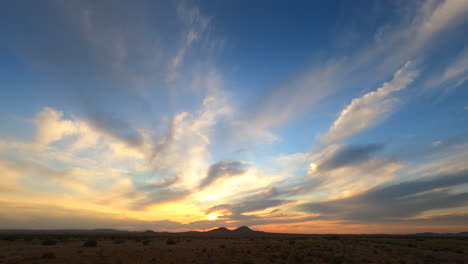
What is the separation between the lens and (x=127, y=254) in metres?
28.5

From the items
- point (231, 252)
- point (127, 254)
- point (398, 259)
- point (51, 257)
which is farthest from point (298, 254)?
point (51, 257)

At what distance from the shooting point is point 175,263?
26.3 meters

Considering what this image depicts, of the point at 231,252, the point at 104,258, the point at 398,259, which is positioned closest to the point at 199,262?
the point at 231,252

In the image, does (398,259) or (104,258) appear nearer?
(104,258)

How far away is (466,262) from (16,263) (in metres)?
50.0

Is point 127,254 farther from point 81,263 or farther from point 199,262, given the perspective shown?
point 199,262

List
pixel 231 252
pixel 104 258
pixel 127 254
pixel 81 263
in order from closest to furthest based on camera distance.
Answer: pixel 81 263, pixel 104 258, pixel 127 254, pixel 231 252

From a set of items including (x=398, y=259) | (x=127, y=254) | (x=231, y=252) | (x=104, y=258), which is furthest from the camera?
(x=231, y=252)

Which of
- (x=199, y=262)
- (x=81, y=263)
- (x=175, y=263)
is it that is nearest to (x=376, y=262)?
(x=199, y=262)

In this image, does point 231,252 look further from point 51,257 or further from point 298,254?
point 51,257

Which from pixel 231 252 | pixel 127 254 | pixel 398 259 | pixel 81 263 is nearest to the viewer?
pixel 81 263

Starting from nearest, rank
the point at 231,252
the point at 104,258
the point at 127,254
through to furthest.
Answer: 1. the point at 104,258
2. the point at 127,254
3. the point at 231,252

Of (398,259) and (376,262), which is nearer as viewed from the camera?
(376,262)

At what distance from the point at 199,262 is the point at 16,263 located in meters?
17.3
